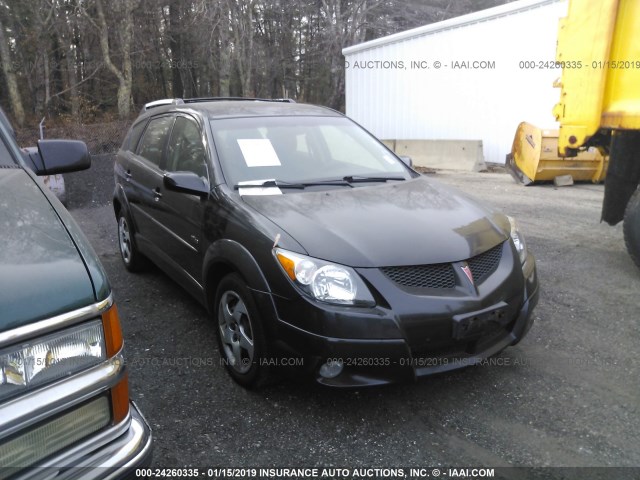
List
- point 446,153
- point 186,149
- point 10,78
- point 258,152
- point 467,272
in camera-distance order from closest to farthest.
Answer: point 467,272, point 258,152, point 186,149, point 446,153, point 10,78

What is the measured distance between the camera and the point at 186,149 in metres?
3.94

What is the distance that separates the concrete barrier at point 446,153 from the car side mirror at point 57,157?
32.5 feet

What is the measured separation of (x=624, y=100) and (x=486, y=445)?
400 centimetres

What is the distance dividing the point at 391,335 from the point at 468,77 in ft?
39.0

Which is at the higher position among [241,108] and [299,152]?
[241,108]

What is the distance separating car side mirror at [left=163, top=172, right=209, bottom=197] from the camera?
11.0 ft

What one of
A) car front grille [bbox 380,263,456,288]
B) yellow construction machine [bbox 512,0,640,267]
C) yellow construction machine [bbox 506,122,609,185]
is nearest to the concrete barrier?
yellow construction machine [bbox 506,122,609,185]

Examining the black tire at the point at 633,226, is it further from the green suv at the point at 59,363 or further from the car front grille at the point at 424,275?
the green suv at the point at 59,363

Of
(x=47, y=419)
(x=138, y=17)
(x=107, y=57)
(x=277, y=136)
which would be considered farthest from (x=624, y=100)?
(x=138, y=17)

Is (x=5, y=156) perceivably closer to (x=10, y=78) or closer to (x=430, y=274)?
(x=430, y=274)

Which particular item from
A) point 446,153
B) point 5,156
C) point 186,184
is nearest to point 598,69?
point 186,184

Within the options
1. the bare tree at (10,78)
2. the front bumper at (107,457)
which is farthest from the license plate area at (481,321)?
the bare tree at (10,78)

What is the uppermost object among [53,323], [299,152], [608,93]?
[608,93]

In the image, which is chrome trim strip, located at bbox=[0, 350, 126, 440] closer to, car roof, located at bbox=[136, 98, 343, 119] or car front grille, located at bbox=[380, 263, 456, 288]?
car front grille, located at bbox=[380, 263, 456, 288]
